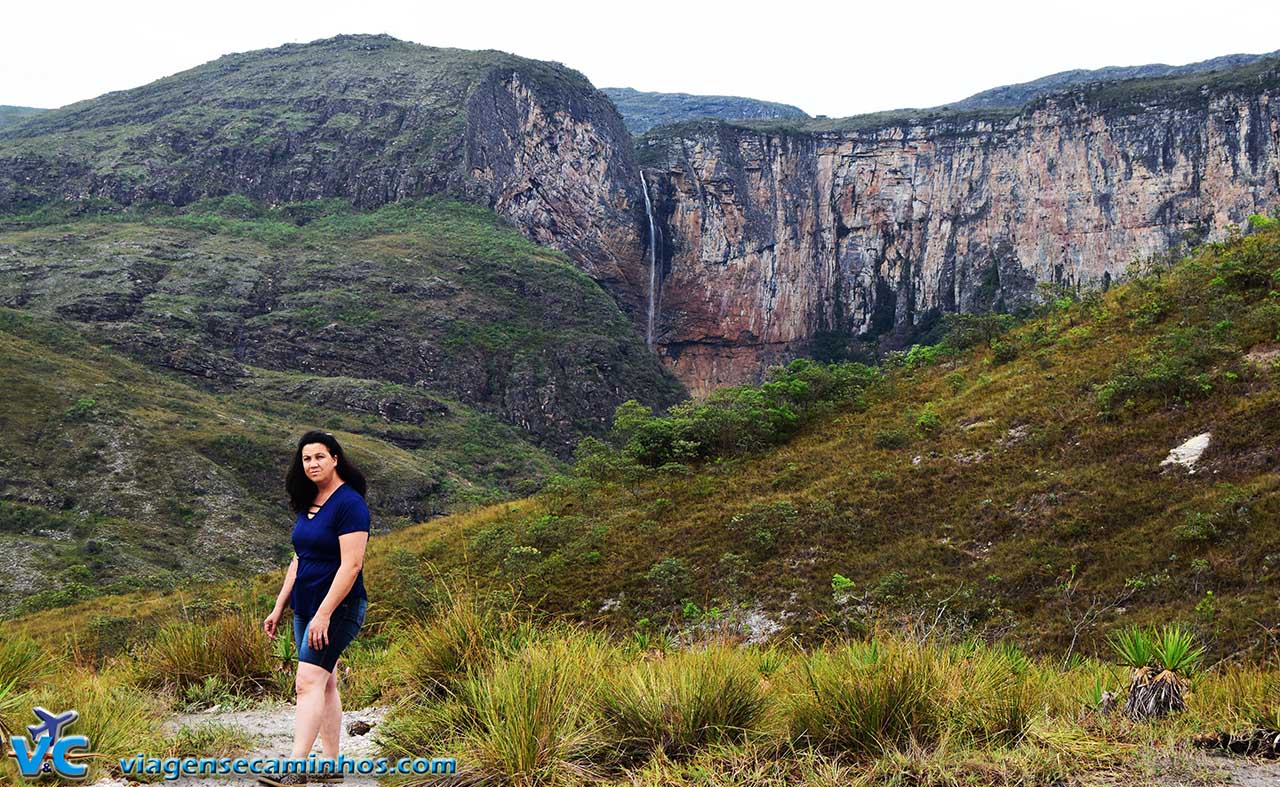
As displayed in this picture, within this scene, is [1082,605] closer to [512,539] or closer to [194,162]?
[512,539]

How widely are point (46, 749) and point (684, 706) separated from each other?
3054 millimetres

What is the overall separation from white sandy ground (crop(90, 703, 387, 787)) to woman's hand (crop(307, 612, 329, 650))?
80 centimetres

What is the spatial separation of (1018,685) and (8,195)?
9911cm

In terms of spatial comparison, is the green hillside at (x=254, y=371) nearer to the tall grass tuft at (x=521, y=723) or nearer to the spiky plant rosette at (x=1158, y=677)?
the tall grass tuft at (x=521, y=723)

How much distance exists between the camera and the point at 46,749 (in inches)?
170

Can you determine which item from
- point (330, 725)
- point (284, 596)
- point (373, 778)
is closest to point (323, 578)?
point (284, 596)

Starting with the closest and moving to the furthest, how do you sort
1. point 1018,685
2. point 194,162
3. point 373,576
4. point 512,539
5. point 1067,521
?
point 1018,685, point 1067,521, point 512,539, point 373,576, point 194,162

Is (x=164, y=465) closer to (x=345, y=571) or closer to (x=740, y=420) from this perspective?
(x=740, y=420)

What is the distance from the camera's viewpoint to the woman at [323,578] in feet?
14.8

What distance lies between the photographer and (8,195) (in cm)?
8269

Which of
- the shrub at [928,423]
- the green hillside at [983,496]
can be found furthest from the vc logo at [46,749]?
the shrub at [928,423]

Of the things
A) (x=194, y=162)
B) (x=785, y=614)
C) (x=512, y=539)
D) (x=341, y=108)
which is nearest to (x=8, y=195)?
(x=194, y=162)

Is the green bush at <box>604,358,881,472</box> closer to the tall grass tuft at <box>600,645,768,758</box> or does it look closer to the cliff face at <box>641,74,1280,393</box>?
the tall grass tuft at <box>600,645,768,758</box>

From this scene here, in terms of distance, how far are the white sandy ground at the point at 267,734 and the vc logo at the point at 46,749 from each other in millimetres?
184
